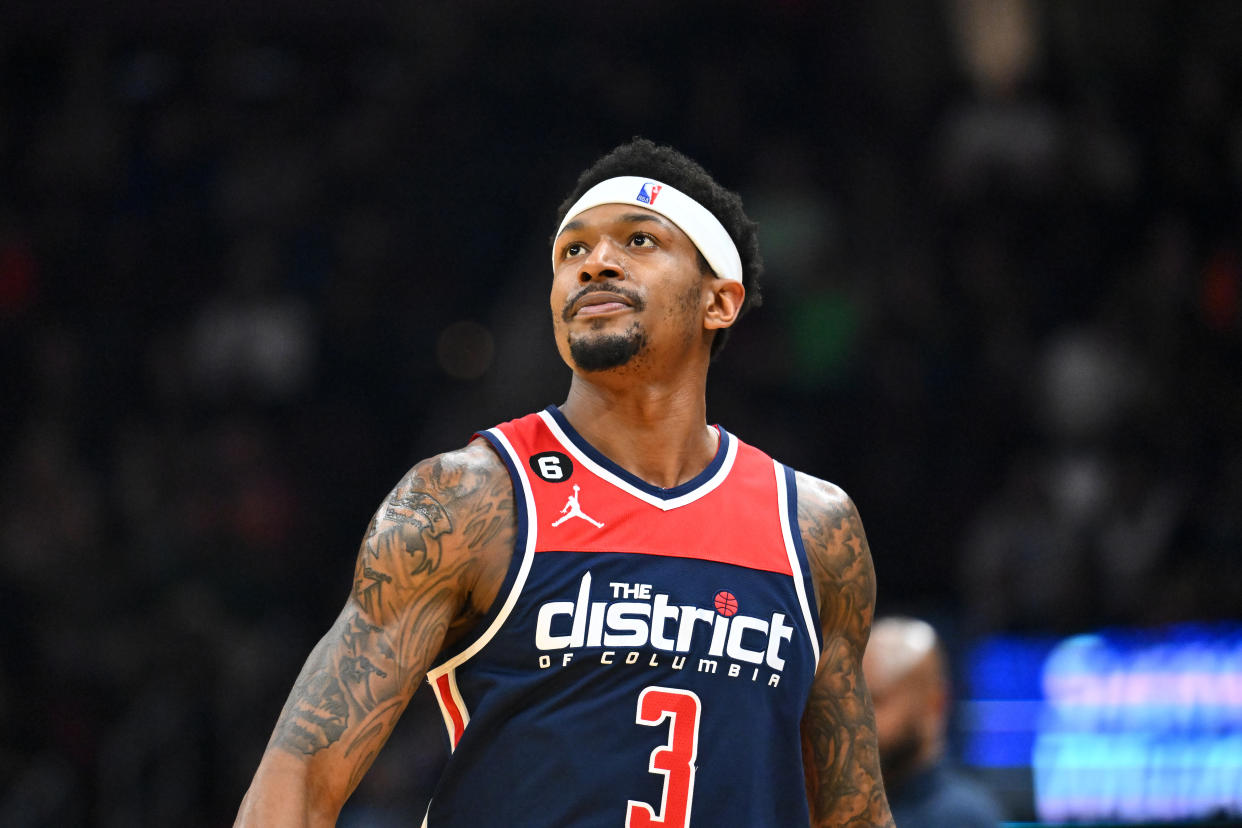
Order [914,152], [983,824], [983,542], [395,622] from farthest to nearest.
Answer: [914,152]
[983,542]
[983,824]
[395,622]

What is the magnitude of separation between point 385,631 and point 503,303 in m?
7.61

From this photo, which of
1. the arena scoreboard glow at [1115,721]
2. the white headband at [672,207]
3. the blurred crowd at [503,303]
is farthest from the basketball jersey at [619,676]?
the blurred crowd at [503,303]

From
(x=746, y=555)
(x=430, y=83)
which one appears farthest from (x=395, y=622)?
(x=430, y=83)

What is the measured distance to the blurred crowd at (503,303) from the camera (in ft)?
27.4

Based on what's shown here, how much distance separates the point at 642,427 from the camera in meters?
3.45

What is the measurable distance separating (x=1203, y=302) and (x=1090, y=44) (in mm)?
2314

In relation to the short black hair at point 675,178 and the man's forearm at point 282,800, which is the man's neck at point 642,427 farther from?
the man's forearm at point 282,800

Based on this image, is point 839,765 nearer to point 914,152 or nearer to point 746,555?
point 746,555

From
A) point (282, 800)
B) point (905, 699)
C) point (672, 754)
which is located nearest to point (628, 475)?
point (672, 754)

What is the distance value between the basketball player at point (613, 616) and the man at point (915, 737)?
879 mm

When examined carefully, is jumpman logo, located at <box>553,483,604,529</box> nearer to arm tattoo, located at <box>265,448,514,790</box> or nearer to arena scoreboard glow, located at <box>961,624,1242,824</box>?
arm tattoo, located at <box>265,448,514,790</box>

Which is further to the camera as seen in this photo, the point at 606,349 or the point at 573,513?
the point at 606,349

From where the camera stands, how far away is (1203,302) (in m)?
9.38

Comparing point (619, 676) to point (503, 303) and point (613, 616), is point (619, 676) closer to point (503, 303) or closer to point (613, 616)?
point (613, 616)
